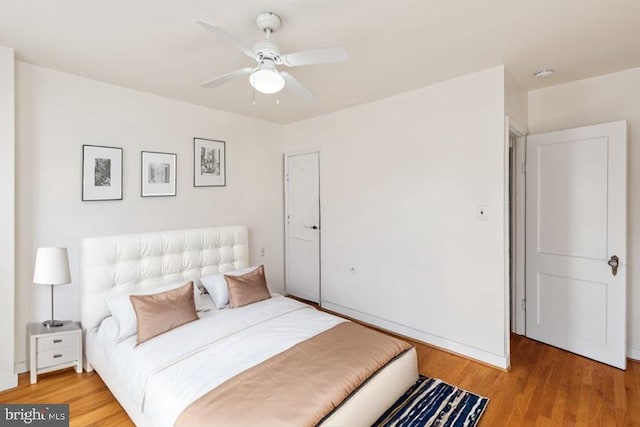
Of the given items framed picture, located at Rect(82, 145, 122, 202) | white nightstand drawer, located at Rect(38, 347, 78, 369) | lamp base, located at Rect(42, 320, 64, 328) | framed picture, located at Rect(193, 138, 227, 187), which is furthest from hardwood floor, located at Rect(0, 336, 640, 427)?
framed picture, located at Rect(193, 138, 227, 187)

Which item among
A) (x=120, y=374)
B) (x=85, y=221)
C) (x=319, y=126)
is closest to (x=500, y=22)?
(x=319, y=126)

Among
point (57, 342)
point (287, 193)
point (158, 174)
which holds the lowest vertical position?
point (57, 342)

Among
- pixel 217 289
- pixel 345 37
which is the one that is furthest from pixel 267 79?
pixel 217 289

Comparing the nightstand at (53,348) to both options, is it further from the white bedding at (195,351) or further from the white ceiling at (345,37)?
the white ceiling at (345,37)

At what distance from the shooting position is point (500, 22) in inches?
79.0

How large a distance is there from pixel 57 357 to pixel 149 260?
0.97 meters

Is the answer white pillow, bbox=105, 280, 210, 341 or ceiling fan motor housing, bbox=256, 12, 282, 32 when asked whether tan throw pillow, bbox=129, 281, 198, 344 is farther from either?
ceiling fan motor housing, bbox=256, 12, 282, 32

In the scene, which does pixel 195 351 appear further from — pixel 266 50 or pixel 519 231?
pixel 519 231

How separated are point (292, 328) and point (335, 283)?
1626 millimetres

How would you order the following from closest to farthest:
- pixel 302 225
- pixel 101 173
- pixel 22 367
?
pixel 22 367
pixel 101 173
pixel 302 225

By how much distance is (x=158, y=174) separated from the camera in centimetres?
333

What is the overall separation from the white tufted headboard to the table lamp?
0.56 ft

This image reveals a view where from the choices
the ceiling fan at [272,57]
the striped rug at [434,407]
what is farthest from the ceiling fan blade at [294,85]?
the striped rug at [434,407]

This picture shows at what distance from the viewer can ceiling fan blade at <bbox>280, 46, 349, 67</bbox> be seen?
1711mm
